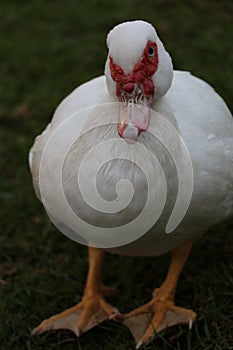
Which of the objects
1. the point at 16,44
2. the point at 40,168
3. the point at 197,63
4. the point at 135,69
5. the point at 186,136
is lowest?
the point at 16,44

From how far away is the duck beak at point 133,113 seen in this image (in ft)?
8.23

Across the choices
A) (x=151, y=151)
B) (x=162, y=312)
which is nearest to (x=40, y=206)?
(x=162, y=312)

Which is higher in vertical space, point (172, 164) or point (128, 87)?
point (128, 87)

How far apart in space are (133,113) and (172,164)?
0.28 metres

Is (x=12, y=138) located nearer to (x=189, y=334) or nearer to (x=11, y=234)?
(x=11, y=234)

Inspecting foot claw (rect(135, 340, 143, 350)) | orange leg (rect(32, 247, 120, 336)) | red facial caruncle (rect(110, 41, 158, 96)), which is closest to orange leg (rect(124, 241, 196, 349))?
foot claw (rect(135, 340, 143, 350))

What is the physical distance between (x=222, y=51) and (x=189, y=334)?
119 inches

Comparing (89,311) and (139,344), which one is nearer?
(139,344)

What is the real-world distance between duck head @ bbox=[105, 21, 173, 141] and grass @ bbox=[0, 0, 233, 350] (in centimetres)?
104

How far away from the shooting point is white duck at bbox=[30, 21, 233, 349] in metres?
2.51

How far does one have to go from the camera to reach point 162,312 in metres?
3.19

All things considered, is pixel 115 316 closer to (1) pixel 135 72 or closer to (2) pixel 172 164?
(2) pixel 172 164

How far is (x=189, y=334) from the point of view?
300cm

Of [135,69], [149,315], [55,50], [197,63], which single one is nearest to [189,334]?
[149,315]
